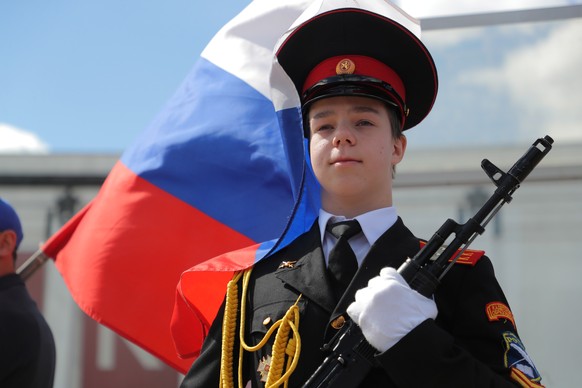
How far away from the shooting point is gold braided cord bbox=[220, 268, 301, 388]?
1724mm

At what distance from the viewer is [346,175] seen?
1.78 m

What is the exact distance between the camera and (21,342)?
322 cm

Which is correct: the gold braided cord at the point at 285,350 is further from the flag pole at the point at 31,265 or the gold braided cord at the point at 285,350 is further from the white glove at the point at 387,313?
the flag pole at the point at 31,265

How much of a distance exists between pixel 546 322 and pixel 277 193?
4.13ft

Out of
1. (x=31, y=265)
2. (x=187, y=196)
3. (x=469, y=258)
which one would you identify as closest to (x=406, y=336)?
(x=469, y=258)

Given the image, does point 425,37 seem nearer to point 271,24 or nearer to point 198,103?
point 271,24

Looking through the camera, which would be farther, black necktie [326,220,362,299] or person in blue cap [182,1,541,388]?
black necktie [326,220,362,299]

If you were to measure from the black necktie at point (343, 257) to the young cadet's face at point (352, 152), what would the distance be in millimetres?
50

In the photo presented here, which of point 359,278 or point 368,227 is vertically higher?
point 368,227

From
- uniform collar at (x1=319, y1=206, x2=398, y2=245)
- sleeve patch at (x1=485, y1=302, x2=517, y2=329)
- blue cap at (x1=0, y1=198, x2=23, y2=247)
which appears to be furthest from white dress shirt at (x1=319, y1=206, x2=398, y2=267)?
blue cap at (x1=0, y1=198, x2=23, y2=247)

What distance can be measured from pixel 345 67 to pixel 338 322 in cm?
57

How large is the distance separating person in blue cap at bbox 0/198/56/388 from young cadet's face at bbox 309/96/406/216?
69.3 inches

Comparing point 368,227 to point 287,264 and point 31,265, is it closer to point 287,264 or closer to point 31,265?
point 287,264

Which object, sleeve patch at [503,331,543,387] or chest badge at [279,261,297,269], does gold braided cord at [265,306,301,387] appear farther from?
sleeve patch at [503,331,543,387]
